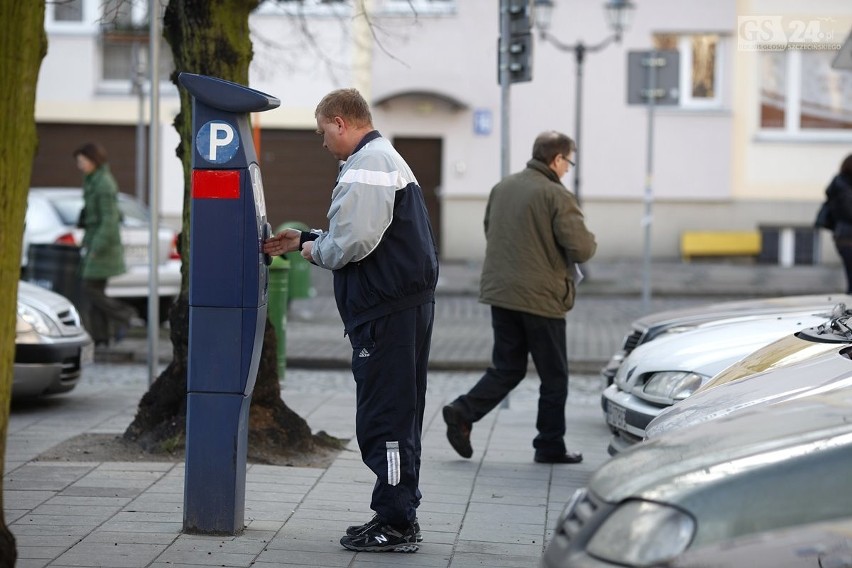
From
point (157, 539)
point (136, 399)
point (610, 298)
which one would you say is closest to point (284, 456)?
point (157, 539)

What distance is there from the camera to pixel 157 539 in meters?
5.51

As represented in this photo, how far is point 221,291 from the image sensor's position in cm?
547

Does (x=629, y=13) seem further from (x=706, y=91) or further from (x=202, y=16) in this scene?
(x=202, y=16)

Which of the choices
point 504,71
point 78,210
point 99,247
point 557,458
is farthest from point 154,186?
point 78,210

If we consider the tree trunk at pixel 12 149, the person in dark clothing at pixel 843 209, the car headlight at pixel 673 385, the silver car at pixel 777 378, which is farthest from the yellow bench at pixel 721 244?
the tree trunk at pixel 12 149

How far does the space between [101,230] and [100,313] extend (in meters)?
0.85

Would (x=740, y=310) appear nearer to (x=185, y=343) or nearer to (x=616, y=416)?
(x=616, y=416)

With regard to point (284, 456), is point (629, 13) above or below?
above

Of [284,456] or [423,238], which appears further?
[284,456]

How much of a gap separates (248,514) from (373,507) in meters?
0.83

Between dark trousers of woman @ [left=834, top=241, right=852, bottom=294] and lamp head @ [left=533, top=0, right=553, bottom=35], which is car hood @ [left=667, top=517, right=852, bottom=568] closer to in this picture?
dark trousers of woman @ [left=834, top=241, right=852, bottom=294]

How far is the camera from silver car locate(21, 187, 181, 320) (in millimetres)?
14406

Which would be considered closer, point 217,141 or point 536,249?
point 217,141

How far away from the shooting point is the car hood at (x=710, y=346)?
23.6 feet
